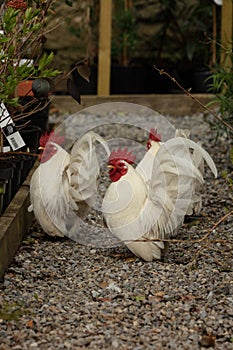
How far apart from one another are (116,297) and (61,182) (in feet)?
2.48

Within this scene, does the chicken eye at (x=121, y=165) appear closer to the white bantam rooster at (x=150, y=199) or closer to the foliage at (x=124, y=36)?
the white bantam rooster at (x=150, y=199)

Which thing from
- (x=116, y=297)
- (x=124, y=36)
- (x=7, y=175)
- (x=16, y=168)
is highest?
(x=7, y=175)

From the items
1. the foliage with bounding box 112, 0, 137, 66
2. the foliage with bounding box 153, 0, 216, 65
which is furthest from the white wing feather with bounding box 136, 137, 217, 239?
the foliage with bounding box 112, 0, 137, 66

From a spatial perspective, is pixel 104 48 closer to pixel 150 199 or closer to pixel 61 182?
pixel 61 182

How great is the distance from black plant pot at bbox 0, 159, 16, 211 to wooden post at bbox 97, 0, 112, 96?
11.4 feet

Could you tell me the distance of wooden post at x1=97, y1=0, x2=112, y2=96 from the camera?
7027 mm

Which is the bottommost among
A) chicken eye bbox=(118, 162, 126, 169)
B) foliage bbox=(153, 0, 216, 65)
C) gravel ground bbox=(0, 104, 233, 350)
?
foliage bbox=(153, 0, 216, 65)

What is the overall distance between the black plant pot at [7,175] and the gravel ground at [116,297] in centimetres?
23

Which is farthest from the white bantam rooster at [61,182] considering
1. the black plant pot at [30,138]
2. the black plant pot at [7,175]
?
the black plant pot at [30,138]

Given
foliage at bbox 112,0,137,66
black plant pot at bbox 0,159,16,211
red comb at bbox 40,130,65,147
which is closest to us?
black plant pot at bbox 0,159,16,211

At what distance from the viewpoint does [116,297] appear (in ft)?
10.2

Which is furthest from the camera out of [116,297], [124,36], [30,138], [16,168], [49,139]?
[124,36]

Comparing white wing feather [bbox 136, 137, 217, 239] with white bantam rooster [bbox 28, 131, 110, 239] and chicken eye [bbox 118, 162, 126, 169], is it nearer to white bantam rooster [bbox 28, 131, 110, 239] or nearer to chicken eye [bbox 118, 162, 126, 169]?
chicken eye [bbox 118, 162, 126, 169]

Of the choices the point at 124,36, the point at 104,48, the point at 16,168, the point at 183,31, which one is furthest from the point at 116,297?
the point at 183,31
